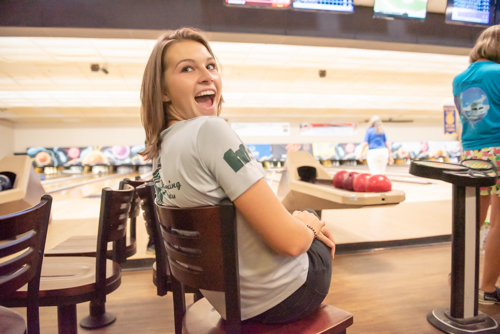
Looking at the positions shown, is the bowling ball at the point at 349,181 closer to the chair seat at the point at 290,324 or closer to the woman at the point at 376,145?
the chair seat at the point at 290,324

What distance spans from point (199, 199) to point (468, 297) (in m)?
1.33

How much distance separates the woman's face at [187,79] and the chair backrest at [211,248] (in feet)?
0.91

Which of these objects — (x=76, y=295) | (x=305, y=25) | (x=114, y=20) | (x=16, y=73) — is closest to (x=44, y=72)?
(x=16, y=73)

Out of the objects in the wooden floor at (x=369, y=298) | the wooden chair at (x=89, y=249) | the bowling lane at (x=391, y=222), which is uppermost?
the wooden chair at (x=89, y=249)

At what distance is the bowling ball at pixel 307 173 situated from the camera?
10.3 feet

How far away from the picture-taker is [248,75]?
745 cm

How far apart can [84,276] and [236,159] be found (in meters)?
0.88

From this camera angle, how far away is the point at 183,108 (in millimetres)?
878

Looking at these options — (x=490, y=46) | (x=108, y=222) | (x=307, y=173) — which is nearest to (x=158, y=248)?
(x=108, y=222)

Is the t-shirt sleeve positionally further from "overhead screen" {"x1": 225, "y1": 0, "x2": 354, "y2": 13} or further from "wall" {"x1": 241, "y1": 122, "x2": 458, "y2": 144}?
"wall" {"x1": 241, "y1": 122, "x2": 458, "y2": 144}

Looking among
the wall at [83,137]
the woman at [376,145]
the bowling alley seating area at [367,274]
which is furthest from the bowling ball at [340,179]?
the wall at [83,137]

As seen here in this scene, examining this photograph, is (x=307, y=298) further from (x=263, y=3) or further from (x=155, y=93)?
(x=263, y=3)

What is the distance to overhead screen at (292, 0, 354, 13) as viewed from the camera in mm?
3301

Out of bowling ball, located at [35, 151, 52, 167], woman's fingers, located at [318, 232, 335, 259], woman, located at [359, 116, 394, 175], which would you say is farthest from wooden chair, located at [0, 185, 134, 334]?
bowling ball, located at [35, 151, 52, 167]
